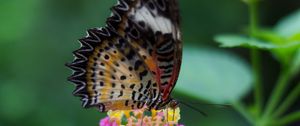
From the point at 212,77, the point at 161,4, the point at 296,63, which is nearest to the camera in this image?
the point at 161,4

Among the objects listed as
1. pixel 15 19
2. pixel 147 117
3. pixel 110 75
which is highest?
pixel 15 19

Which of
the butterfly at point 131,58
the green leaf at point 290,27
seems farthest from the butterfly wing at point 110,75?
the green leaf at point 290,27

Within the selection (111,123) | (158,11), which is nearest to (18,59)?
(111,123)

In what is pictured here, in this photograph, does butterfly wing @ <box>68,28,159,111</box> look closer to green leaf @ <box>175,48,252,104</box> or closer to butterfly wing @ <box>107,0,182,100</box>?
butterfly wing @ <box>107,0,182,100</box>

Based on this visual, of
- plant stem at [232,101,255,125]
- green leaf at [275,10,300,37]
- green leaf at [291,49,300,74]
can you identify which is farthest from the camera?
green leaf at [275,10,300,37]

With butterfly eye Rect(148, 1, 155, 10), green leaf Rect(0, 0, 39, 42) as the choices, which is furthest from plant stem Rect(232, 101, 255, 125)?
green leaf Rect(0, 0, 39, 42)

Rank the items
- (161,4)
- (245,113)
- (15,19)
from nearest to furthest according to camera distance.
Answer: (161,4), (245,113), (15,19)

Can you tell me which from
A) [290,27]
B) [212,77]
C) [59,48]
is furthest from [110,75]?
[59,48]

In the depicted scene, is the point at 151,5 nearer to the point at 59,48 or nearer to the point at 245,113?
the point at 245,113
